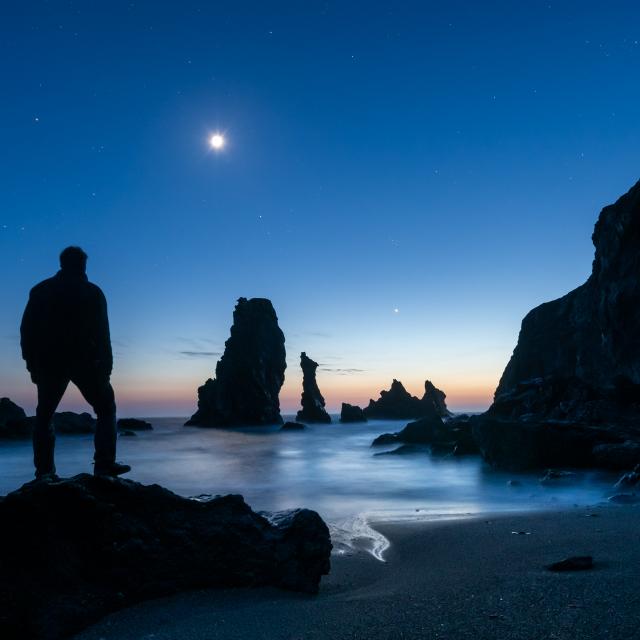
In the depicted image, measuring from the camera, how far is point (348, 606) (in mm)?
2789

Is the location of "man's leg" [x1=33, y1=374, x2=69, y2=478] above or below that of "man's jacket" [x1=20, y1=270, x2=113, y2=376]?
below

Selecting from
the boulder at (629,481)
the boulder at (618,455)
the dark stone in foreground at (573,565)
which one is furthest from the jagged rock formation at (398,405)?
the dark stone in foreground at (573,565)

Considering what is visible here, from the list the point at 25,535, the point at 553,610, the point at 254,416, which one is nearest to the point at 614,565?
the point at 553,610

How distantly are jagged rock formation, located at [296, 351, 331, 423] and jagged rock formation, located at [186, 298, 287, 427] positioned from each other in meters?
9.23

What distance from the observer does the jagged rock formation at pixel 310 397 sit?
100 meters

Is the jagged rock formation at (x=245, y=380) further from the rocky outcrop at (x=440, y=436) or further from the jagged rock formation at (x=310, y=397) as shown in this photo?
the rocky outcrop at (x=440, y=436)

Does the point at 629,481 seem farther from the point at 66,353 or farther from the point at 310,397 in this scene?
the point at 310,397

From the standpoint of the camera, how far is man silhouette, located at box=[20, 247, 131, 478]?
4.81 m

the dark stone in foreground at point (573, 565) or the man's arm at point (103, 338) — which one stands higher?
the man's arm at point (103, 338)

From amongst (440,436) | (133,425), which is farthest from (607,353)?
(133,425)

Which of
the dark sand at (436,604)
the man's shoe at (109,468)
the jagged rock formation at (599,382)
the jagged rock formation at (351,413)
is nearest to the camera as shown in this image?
the dark sand at (436,604)

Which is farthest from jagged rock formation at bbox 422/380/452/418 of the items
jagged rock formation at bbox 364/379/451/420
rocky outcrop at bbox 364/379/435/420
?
rocky outcrop at bbox 364/379/435/420

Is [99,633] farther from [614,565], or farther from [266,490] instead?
[266,490]

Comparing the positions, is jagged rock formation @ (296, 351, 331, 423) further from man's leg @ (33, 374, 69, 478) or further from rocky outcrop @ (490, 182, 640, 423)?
man's leg @ (33, 374, 69, 478)
